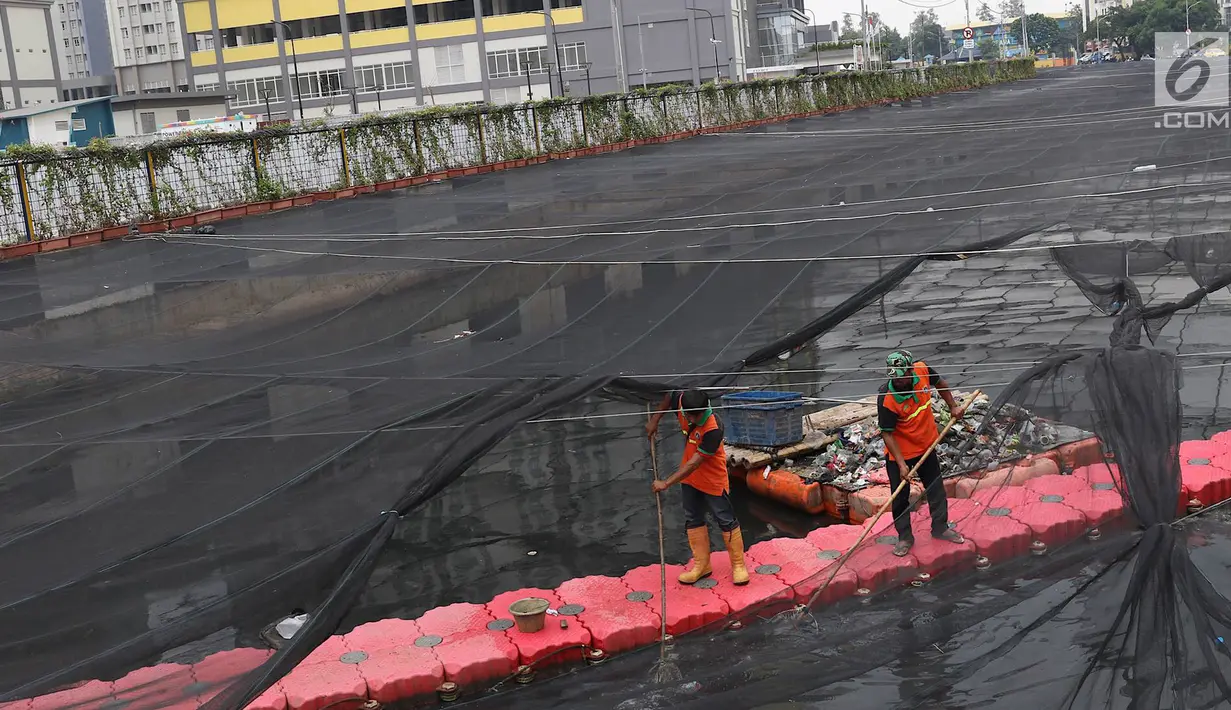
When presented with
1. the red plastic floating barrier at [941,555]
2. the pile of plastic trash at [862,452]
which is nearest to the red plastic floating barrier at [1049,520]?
the red plastic floating barrier at [941,555]

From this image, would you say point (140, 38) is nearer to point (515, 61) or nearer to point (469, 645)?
point (515, 61)

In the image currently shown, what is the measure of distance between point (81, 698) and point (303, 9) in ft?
210

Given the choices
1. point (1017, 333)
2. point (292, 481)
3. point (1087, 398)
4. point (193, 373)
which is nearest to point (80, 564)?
point (292, 481)

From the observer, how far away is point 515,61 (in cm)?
6331

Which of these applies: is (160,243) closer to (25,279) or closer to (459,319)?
(25,279)

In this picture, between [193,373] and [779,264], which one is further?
[779,264]

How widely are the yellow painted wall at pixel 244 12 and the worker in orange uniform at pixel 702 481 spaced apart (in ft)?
207

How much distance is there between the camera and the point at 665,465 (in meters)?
10.2

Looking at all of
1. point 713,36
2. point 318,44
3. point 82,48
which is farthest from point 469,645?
point 82,48

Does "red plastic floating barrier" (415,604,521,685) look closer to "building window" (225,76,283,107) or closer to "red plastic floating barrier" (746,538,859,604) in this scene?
"red plastic floating barrier" (746,538,859,604)

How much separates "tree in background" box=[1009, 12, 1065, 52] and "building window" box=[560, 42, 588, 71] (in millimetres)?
96591

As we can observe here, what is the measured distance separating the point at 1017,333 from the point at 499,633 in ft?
19.0

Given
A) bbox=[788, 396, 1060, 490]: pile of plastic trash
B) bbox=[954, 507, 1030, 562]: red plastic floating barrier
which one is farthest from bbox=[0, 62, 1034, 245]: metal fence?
bbox=[954, 507, 1030, 562]: red plastic floating barrier

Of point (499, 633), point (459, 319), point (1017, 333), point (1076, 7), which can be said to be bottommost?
point (499, 633)
